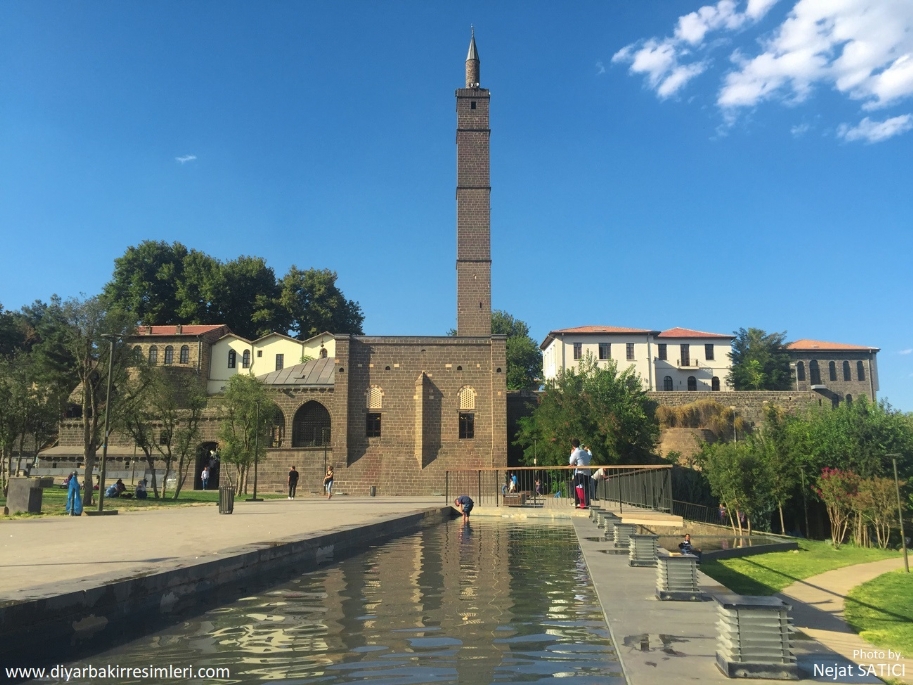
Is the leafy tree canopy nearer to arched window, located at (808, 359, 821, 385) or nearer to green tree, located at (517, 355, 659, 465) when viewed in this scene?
green tree, located at (517, 355, 659, 465)

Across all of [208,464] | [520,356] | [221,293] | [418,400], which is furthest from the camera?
[520,356]

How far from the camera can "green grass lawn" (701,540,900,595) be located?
40.7ft

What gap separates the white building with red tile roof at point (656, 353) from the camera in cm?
5541

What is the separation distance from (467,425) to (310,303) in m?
27.1

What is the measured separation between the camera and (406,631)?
5.13 meters

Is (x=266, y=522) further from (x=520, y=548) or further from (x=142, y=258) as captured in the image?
(x=142, y=258)

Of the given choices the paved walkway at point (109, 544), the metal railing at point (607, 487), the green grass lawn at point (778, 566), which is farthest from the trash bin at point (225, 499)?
the green grass lawn at point (778, 566)

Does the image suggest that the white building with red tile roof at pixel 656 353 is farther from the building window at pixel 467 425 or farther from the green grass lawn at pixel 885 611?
the green grass lawn at pixel 885 611

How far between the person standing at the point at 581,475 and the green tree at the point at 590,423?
15017 millimetres

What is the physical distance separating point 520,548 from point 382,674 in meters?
6.99

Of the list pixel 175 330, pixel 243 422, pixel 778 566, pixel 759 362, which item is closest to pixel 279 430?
pixel 243 422

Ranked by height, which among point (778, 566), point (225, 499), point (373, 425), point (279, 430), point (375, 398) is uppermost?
point (375, 398)

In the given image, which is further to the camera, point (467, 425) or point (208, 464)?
point (208, 464)

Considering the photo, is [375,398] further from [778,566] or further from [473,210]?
[778,566]
